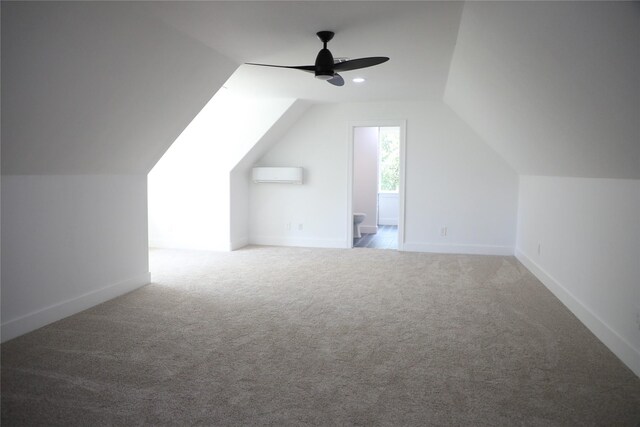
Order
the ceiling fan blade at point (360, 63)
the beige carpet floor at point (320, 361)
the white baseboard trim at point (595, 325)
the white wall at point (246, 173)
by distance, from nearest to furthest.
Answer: the beige carpet floor at point (320, 361), the white baseboard trim at point (595, 325), the ceiling fan blade at point (360, 63), the white wall at point (246, 173)

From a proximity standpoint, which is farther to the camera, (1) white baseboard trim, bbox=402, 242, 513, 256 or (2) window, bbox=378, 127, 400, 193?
(2) window, bbox=378, 127, 400, 193

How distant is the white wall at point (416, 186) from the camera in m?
6.57

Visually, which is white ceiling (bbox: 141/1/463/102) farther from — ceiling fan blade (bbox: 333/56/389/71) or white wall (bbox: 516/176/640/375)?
white wall (bbox: 516/176/640/375)

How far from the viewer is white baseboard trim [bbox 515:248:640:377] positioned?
110 inches

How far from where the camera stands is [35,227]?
343 centimetres

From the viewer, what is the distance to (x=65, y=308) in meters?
3.68

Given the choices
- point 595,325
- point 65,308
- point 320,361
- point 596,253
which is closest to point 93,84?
point 65,308

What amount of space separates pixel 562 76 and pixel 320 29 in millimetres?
1768

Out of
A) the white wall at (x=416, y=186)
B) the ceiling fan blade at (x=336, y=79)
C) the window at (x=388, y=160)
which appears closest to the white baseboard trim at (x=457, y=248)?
the white wall at (x=416, y=186)

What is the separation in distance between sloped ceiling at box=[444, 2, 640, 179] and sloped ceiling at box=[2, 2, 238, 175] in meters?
2.19

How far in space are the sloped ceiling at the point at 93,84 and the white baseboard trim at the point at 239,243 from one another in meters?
2.61

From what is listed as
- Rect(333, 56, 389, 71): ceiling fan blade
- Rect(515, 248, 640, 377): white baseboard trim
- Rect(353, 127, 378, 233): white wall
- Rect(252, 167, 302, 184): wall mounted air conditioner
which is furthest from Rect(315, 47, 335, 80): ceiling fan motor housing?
Rect(353, 127, 378, 233): white wall

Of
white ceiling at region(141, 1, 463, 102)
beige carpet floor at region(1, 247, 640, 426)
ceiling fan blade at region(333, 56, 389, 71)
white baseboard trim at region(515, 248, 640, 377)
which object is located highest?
white ceiling at region(141, 1, 463, 102)

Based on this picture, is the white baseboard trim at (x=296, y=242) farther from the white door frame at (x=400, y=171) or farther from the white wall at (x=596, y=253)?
the white wall at (x=596, y=253)
